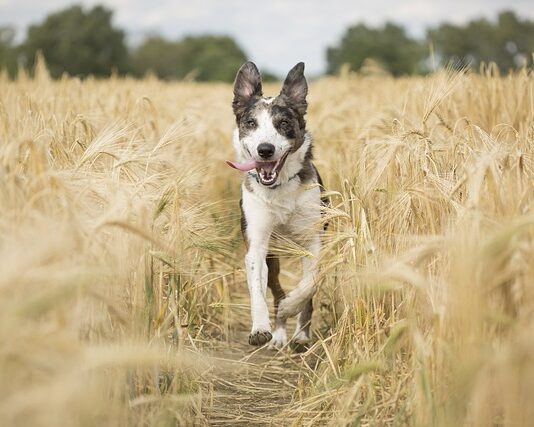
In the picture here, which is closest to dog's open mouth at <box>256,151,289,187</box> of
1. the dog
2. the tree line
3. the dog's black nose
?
the dog

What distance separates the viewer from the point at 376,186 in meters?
4.65

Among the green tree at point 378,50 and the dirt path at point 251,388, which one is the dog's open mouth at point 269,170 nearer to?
the dirt path at point 251,388

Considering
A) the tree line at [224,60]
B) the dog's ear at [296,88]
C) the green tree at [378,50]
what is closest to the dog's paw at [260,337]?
the dog's ear at [296,88]

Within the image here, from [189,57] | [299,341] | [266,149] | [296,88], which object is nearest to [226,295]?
[299,341]

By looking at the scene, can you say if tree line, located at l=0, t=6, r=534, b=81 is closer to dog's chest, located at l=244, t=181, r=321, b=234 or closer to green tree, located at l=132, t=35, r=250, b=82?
green tree, located at l=132, t=35, r=250, b=82

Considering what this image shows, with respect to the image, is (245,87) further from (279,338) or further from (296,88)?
(279,338)

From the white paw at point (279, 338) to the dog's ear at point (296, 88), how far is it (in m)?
1.83

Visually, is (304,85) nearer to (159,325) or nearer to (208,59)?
(159,325)

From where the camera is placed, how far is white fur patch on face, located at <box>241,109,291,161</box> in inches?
224

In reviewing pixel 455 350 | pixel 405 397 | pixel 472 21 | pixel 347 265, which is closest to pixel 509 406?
pixel 455 350

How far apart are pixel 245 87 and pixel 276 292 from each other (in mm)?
1786

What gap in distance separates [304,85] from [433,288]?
3347 mm

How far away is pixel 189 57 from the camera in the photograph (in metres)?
88.9

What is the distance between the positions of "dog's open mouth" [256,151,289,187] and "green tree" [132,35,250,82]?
6110cm
